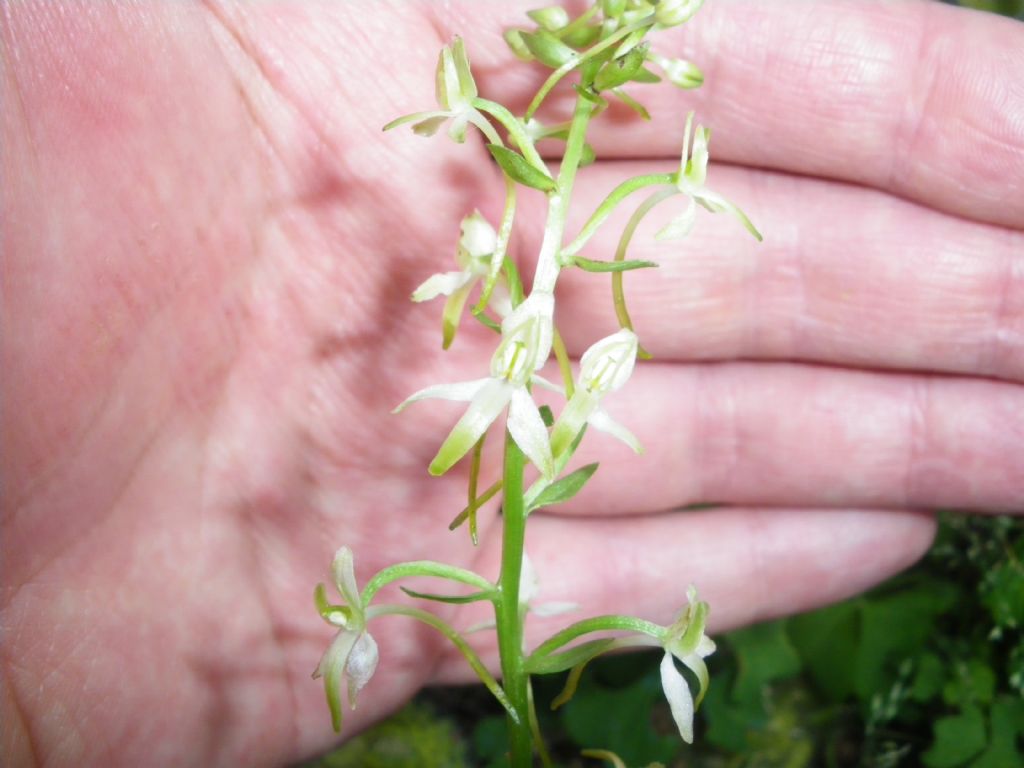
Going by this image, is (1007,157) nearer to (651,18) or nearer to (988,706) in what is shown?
(651,18)

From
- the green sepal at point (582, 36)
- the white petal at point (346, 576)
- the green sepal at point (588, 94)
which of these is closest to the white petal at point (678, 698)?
the white petal at point (346, 576)

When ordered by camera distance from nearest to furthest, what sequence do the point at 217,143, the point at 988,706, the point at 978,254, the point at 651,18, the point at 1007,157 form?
the point at 651,18, the point at 217,143, the point at 1007,157, the point at 978,254, the point at 988,706

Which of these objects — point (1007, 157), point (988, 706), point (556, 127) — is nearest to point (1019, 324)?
point (1007, 157)

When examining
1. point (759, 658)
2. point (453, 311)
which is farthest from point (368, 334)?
point (759, 658)

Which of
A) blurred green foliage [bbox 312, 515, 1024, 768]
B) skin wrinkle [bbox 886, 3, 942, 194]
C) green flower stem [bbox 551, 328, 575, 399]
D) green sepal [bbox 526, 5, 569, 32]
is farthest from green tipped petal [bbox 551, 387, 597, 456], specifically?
blurred green foliage [bbox 312, 515, 1024, 768]

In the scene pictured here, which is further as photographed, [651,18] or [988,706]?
Answer: [988,706]

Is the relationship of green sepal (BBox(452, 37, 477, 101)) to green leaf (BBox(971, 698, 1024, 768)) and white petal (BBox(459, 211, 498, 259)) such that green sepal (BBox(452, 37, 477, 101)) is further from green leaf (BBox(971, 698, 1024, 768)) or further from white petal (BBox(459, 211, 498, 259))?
green leaf (BBox(971, 698, 1024, 768))
